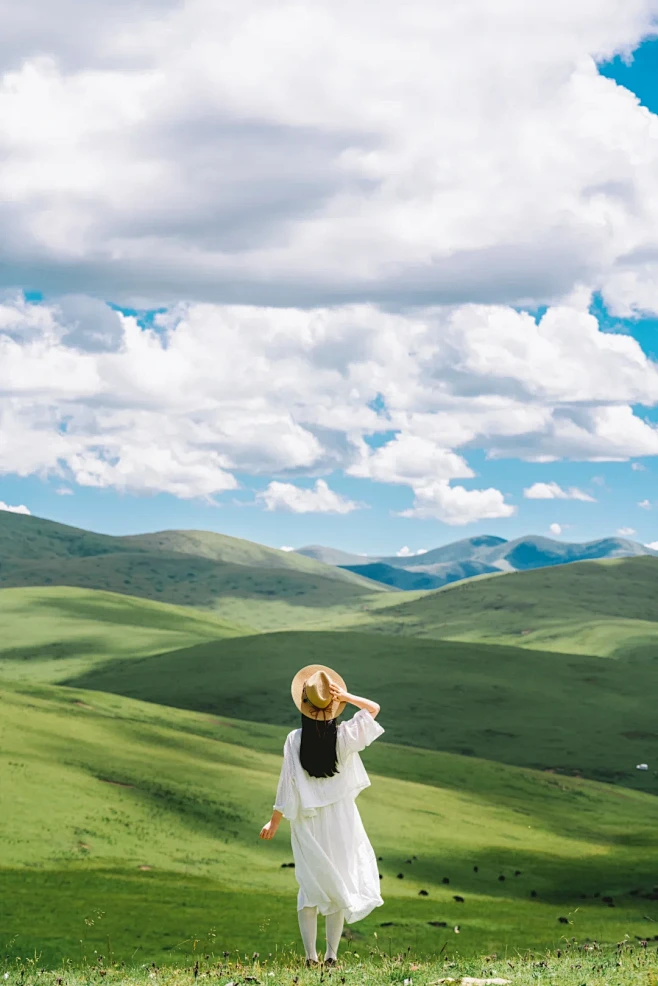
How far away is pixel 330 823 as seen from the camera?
15852 mm

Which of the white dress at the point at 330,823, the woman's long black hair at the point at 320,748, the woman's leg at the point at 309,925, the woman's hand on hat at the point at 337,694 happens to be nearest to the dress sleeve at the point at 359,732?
the white dress at the point at 330,823

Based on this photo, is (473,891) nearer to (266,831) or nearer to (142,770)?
(142,770)

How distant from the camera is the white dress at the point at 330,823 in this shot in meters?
15.6

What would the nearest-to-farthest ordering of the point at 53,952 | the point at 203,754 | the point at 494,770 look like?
the point at 53,952 → the point at 203,754 → the point at 494,770

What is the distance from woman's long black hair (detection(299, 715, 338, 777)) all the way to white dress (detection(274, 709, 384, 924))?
9cm

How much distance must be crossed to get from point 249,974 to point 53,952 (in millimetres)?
13153

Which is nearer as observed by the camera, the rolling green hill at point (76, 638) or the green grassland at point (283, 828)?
the green grassland at point (283, 828)

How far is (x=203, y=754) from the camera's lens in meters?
61.5

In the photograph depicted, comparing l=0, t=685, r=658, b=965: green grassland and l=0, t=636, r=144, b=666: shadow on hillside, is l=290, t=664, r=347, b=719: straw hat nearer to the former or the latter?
l=0, t=685, r=658, b=965: green grassland

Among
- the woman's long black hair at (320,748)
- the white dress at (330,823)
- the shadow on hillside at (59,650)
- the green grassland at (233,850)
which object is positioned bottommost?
the green grassland at (233,850)

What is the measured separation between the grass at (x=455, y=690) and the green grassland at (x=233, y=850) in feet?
77.9

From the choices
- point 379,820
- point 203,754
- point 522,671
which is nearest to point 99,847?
point 379,820

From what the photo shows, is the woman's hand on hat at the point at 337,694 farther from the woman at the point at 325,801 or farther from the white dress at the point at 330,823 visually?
the white dress at the point at 330,823

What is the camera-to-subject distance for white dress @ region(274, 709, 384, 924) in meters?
15.6
